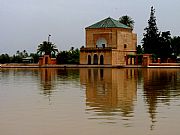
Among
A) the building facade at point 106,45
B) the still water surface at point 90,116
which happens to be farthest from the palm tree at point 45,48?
Answer: the still water surface at point 90,116

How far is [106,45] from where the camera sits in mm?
59375

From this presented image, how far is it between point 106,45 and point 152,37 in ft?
23.2

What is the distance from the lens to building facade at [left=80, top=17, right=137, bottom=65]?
5731cm

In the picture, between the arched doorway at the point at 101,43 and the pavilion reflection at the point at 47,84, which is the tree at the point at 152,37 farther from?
the pavilion reflection at the point at 47,84

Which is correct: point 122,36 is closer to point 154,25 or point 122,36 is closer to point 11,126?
point 154,25

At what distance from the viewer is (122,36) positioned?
194 feet

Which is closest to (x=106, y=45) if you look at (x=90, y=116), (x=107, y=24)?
(x=107, y=24)

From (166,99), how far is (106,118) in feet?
13.6

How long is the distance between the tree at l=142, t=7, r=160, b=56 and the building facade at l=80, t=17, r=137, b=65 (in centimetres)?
270

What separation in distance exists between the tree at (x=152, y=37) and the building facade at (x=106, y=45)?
2.70 metres

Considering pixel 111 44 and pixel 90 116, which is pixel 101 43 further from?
pixel 90 116

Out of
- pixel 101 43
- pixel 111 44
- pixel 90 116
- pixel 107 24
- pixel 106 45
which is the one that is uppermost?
pixel 107 24

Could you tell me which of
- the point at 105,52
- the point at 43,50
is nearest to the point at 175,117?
the point at 105,52

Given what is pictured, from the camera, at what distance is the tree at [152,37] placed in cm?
6031
